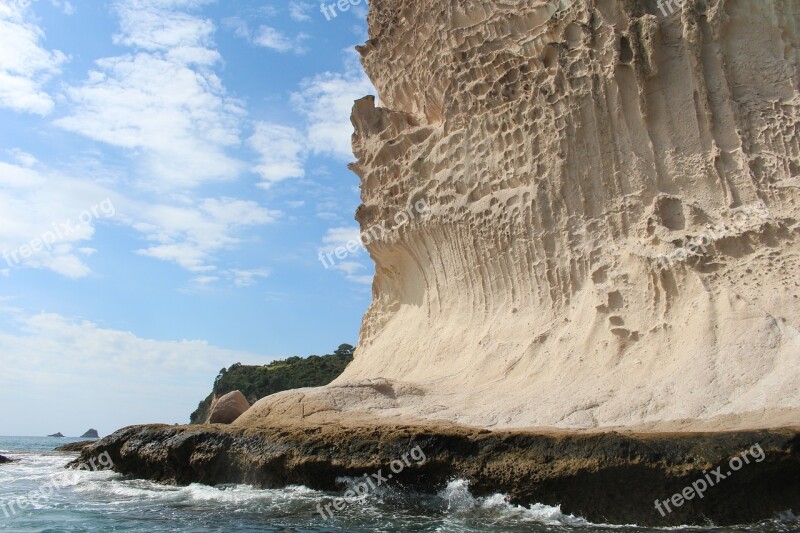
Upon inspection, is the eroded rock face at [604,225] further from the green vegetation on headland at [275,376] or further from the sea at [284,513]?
the green vegetation on headland at [275,376]

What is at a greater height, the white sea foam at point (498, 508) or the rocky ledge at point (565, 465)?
the rocky ledge at point (565, 465)

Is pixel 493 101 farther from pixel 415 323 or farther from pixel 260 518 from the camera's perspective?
pixel 260 518

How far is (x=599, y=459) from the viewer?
6.97m

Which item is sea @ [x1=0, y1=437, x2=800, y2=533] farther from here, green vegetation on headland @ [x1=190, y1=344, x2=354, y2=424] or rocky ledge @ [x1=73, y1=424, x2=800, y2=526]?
green vegetation on headland @ [x1=190, y1=344, x2=354, y2=424]

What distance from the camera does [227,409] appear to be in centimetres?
1688

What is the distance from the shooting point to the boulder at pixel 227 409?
54.9 ft

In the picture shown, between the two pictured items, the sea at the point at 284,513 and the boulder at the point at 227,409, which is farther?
the boulder at the point at 227,409

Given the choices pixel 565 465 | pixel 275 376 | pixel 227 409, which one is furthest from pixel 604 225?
pixel 275 376

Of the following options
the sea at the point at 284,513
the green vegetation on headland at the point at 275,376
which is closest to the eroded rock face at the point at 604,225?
the sea at the point at 284,513

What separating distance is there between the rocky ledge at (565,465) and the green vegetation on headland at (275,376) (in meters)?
28.1

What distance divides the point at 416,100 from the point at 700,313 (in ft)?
28.3

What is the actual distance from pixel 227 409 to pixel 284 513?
971cm

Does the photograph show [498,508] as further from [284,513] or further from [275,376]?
[275,376]

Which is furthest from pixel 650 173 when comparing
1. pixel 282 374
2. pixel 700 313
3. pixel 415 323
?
pixel 282 374
